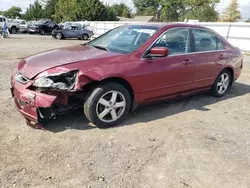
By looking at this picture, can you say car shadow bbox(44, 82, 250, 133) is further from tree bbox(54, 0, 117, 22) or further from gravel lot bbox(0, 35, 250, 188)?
tree bbox(54, 0, 117, 22)

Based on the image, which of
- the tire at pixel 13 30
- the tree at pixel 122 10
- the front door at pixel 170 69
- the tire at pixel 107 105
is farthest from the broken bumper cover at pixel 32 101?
the tree at pixel 122 10

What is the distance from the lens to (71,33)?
24.2m

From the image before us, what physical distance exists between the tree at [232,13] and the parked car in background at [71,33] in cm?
3659

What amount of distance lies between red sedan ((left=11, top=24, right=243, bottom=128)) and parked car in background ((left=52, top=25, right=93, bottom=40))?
66.5 ft

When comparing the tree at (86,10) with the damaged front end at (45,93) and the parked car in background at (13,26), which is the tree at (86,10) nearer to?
the parked car in background at (13,26)

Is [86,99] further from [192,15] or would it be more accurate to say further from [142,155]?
[192,15]

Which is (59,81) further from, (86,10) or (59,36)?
(86,10)

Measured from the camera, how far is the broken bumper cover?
11.0 feet

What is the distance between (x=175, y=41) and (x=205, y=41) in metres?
0.94

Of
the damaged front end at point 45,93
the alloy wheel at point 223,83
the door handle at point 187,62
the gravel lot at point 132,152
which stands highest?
the door handle at point 187,62

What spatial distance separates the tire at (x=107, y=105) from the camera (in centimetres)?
366

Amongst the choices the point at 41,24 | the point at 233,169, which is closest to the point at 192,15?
the point at 41,24

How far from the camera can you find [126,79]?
12.7 feet

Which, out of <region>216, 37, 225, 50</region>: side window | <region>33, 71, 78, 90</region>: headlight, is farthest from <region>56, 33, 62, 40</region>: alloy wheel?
<region>33, 71, 78, 90</region>: headlight
